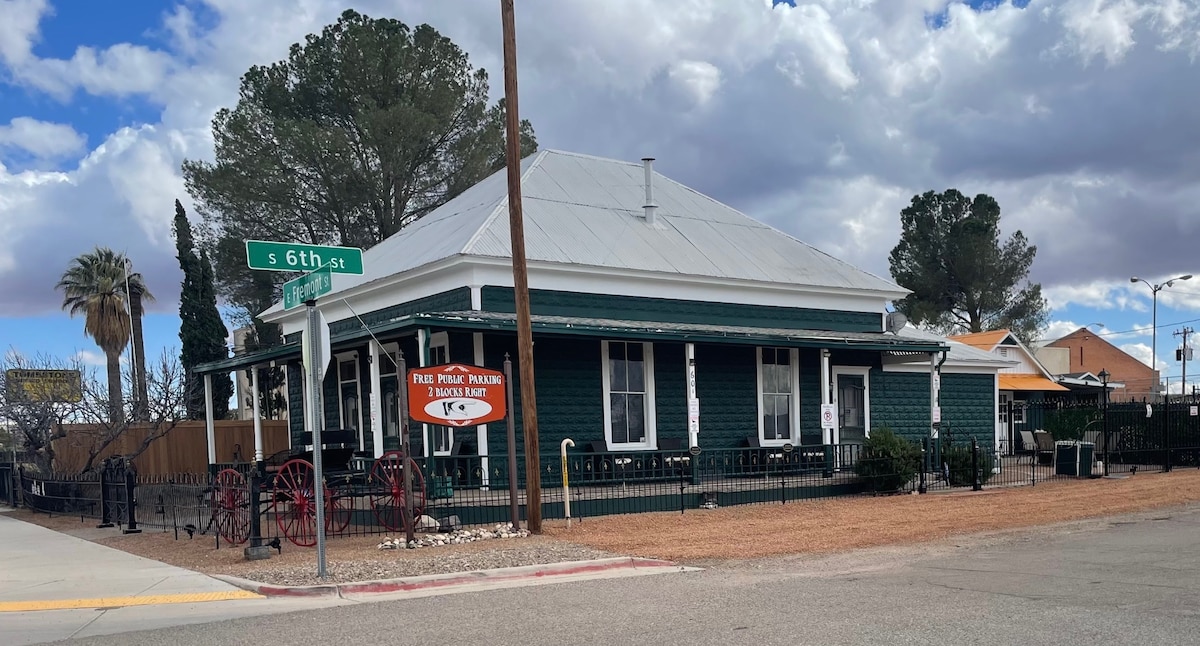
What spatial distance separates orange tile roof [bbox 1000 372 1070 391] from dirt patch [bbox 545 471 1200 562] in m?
18.0

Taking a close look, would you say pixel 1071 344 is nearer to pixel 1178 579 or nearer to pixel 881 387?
pixel 881 387

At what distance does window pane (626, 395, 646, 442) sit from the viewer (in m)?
20.5

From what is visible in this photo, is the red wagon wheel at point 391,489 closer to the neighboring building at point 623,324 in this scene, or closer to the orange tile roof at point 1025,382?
the neighboring building at point 623,324

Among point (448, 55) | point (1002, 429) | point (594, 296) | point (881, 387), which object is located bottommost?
point (1002, 429)

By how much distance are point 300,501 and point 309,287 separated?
410 centimetres

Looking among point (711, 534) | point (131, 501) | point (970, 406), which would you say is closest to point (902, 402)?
point (970, 406)

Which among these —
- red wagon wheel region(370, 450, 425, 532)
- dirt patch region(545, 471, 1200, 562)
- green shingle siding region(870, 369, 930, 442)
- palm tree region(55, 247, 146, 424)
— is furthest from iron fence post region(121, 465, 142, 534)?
palm tree region(55, 247, 146, 424)

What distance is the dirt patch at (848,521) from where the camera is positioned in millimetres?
13430

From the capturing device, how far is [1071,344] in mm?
73688

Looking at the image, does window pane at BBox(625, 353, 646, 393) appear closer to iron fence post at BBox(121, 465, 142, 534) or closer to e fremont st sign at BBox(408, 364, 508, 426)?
e fremont st sign at BBox(408, 364, 508, 426)

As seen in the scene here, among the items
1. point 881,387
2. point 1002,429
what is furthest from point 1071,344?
point 881,387

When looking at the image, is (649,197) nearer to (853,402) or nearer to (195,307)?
(853,402)

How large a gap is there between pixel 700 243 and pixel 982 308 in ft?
124

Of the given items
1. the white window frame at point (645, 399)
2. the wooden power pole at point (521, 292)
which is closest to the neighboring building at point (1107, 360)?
the white window frame at point (645, 399)
